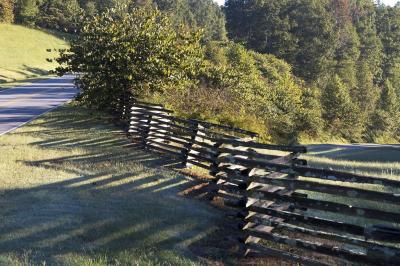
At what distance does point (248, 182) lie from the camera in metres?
8.27

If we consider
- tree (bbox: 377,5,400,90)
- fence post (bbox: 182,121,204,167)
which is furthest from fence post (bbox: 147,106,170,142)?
→ tree (bbox: 377,5,400,90)

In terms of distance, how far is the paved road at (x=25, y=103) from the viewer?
70.8ft

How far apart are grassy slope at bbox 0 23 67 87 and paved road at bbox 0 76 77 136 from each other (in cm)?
1334

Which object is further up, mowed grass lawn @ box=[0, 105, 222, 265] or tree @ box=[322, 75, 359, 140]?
mowed grass lawn @ box=[0, 105, 222, 265]

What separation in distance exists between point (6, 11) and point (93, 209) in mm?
77983

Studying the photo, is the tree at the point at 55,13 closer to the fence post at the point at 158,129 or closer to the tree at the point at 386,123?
the tree at the point at 386,123

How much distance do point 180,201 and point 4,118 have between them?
47.7ft

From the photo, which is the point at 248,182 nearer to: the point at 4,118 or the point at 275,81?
the point at 4,118

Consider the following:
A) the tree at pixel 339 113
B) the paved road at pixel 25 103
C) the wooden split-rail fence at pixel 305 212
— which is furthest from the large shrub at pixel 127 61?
the tree at pixel 339 113

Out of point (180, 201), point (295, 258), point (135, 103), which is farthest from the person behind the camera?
point (135, 103)

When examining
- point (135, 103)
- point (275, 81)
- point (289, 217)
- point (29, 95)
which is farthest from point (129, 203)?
point (275, 81)

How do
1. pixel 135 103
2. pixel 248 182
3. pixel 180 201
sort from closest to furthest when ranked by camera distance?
pixel 248 182 → pixel 180 201 → pixel 135 103

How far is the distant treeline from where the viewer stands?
2564 centimetres

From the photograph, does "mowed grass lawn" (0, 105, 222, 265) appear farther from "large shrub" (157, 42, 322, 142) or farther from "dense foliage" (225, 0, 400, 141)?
"dense foliage" (225, 0, 400, 141)
